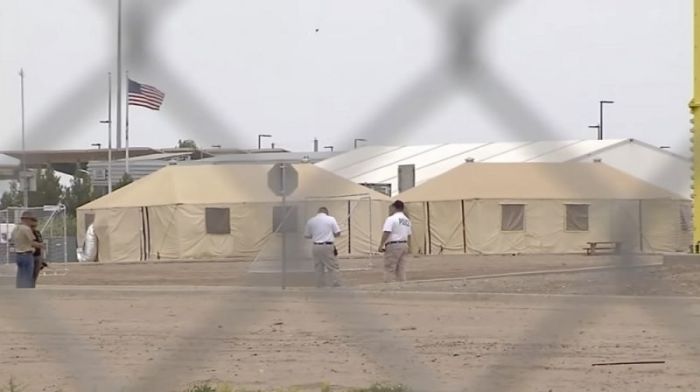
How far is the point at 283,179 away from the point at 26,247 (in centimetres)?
953

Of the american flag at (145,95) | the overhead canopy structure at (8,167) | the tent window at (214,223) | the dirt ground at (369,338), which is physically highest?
the american flag at (145,95)

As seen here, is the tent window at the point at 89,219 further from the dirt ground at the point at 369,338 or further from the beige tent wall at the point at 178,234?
the dirt ground at the point at 369,338

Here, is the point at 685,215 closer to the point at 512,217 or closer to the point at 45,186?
the point at 512,217

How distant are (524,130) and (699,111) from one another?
2.06 meters

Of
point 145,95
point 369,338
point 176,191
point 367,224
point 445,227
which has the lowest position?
point 369,338

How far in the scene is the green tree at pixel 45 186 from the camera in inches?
125

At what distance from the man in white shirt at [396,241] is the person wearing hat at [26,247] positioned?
12.5 ft

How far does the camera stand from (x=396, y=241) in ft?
52.0

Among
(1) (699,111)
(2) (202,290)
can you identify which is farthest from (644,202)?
(2) (202,290)

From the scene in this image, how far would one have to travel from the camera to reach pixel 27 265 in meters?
13.6

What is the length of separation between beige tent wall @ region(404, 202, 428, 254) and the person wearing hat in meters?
19.4

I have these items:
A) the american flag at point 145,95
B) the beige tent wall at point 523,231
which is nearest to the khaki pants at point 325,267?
the american flag at point 145,95

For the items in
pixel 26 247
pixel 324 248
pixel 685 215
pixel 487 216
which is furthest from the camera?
pixel 487 216

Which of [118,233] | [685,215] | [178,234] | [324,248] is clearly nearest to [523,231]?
[178,234]
